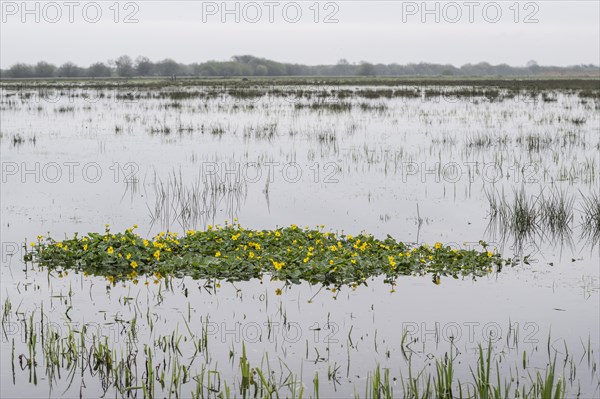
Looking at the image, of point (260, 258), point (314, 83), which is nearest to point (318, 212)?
point (260, 258)

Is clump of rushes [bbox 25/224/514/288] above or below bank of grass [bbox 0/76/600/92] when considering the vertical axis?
below

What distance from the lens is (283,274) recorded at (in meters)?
10.8

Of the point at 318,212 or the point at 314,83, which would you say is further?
the point at 314,83

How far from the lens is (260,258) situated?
1119 cm

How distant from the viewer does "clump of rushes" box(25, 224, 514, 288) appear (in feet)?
35.5

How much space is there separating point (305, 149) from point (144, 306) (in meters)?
15.8

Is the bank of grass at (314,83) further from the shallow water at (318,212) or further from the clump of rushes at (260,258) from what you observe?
the clump of rushes at (260,258)

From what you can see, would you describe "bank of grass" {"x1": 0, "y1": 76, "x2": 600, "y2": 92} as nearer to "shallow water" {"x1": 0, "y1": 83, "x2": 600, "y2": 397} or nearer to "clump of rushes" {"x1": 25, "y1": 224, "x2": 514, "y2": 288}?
"shallow water" {"x1": 0, "y1": 83, "x2": 600, "y2": 397}

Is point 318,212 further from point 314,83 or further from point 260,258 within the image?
point 314,83

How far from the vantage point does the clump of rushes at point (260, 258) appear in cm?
1083

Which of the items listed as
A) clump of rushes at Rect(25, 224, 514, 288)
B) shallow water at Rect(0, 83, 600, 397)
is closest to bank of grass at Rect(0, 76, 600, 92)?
shallow water at Rect(0, 83, 600, 397)

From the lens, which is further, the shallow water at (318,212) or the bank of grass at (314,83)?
the bank of grass at (314,83)

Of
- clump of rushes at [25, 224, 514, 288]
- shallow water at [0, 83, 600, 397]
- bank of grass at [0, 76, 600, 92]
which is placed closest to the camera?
shallow water at [0, 83, 600, 397]

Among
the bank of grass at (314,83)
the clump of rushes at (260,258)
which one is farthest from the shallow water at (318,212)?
the bank of grass at (314,83)
